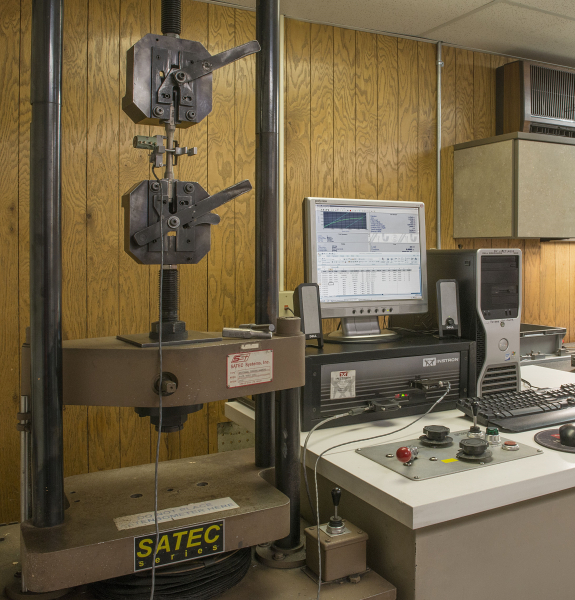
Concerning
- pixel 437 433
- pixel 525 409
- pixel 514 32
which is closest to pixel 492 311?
pixel 525 409

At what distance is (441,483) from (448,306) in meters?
0.75

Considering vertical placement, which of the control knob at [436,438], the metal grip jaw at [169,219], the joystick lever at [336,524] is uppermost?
the metal grip jaw at [169,219]

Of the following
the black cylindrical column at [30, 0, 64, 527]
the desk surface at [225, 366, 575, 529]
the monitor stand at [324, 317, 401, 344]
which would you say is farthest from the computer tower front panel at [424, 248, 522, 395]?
the black cylindrical column at [30, 0, 64, 527]

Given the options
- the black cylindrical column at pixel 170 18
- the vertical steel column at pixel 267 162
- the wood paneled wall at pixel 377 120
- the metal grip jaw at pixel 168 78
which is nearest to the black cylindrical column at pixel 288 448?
the vertical steel column at pixel 267 162

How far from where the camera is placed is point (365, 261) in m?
1.75

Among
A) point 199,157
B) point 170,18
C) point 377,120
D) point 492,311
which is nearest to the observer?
point 170,18

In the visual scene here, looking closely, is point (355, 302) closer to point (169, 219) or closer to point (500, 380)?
point (500, 380)

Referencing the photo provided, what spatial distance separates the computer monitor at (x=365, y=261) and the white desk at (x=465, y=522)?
523 mm

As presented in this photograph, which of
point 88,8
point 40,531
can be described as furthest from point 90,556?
point 88,8

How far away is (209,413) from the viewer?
8.20 feet

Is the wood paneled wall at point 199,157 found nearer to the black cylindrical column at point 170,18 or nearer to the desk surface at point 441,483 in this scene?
the desk surface at point 441,483

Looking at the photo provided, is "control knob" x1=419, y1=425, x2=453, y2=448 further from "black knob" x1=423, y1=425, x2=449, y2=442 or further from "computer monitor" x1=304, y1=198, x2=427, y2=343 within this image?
"computer monitor" x1=304, y1=198, x2=427, y2=343

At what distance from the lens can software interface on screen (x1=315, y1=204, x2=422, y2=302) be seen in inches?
66.7

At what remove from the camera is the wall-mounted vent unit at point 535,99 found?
3.15 metres
